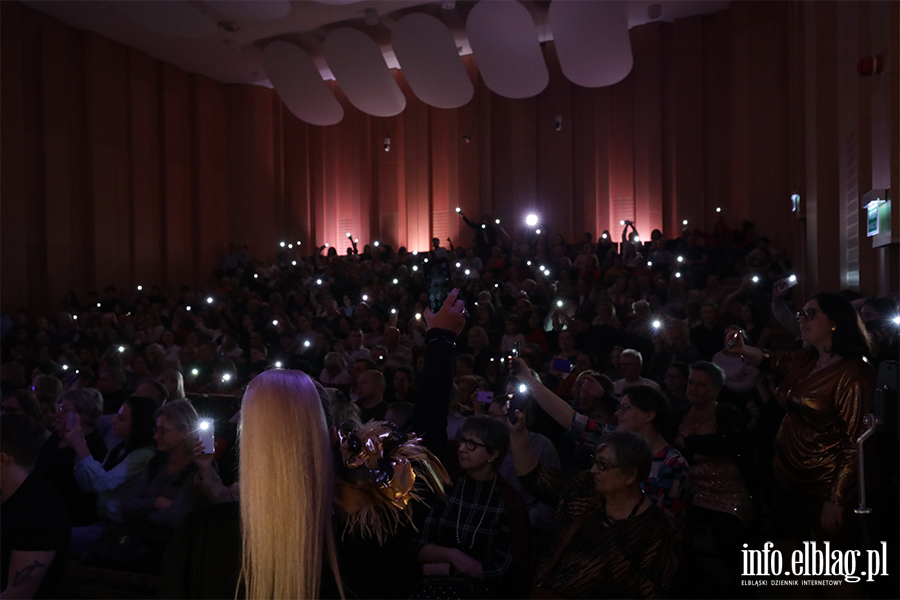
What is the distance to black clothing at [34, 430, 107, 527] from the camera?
11.4 feet

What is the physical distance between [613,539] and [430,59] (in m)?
9.89

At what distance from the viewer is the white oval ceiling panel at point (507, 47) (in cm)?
1029

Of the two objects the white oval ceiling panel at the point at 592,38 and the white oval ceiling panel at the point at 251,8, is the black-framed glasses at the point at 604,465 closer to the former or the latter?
the white oval ceiling panel at the point at 592,38

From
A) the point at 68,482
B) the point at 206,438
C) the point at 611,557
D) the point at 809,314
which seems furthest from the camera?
the point at 68,482

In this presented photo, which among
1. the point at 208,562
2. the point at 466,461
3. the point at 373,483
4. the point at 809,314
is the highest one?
the point at 809,314

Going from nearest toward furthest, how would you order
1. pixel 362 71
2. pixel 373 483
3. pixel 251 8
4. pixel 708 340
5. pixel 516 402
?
pixel 373 483, pixel 516 402, pixel 708 340, pixel 251 8, pixel 362 71

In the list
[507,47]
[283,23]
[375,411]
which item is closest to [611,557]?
[375,411]

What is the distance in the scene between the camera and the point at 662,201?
1278 cm

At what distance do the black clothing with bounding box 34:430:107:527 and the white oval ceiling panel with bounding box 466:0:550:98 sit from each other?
8.70m

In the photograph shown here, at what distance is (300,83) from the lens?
40.8 feet

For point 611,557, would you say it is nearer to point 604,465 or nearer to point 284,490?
point 604,465

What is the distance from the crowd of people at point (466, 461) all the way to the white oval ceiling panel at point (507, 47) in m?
5.33

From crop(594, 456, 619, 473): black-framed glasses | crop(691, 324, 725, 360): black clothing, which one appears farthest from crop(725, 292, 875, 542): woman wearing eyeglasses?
crop(691, 324, 725, 360): black clothing

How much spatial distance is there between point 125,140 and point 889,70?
1231cm
